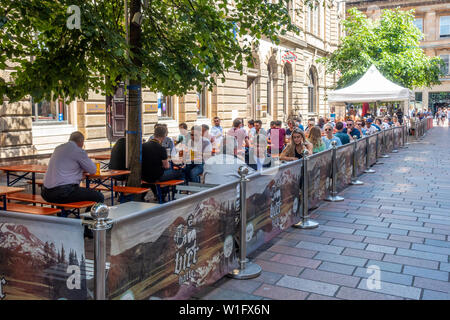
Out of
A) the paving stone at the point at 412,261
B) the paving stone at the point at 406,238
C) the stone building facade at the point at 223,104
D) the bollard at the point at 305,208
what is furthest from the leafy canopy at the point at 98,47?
the paving stone at the point at 412,261

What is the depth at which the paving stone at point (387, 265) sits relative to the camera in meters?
5.12

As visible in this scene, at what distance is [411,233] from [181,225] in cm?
432

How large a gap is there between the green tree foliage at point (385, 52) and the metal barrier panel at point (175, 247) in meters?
24.0

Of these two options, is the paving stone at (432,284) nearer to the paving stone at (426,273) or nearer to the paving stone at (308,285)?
the paving stone at (426,273)

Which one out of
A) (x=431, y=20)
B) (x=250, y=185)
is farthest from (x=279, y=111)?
(x=431, y=20)

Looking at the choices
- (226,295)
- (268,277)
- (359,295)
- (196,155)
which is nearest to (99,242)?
(226,295)

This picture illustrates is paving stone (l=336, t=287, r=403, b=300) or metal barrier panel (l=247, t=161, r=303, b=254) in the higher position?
metal barrier panel (l=247, t=161, r=303, b=254)

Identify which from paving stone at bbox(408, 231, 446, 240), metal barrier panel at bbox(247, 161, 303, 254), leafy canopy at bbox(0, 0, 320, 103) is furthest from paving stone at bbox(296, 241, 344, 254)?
leafy canopy at bbox(0, 0, 320, 103)

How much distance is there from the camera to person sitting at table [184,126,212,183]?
927cm

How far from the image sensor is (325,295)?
439 cm

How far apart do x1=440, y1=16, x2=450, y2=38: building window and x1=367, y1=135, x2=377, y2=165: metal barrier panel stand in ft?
148

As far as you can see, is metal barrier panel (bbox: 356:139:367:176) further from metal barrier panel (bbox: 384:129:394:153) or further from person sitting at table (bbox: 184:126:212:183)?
metal barrier panel (bbox: 384:129:394:153)
